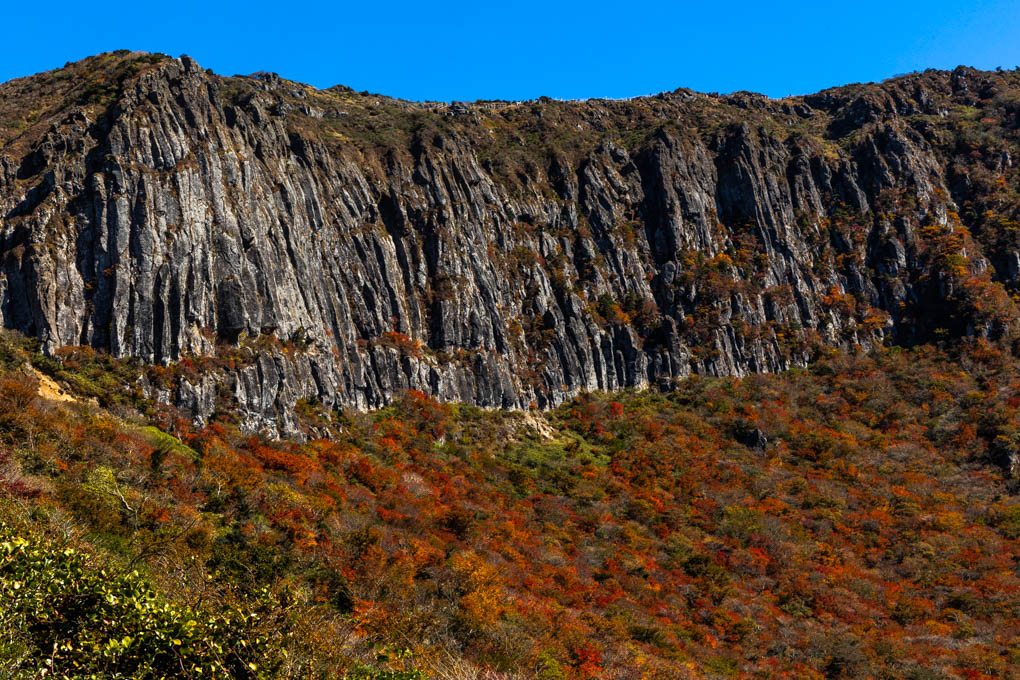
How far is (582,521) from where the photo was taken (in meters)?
46.2

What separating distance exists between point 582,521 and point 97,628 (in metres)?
38.6

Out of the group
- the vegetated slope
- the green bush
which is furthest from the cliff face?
the green bush

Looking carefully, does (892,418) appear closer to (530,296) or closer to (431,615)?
(530,296)

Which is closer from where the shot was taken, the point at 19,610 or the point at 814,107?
the point at 19,610

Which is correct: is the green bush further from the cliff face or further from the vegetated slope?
the cliff face

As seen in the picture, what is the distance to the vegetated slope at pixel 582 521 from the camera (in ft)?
65.4

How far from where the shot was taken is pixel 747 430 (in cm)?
6825

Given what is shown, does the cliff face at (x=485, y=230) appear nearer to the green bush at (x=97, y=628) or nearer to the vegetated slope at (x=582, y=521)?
the vegetated slope at (x=582, y=521)

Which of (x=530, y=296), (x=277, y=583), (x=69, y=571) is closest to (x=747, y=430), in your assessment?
(x=530, y=296)

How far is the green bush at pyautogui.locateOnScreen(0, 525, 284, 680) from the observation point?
33.1ft

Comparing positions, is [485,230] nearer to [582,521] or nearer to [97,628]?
[582,521]

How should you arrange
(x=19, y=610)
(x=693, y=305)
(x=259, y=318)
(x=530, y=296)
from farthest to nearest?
(x=693, y=305) < (x=530, y=296) < (x=259, y=318) < (x=19, y=610)

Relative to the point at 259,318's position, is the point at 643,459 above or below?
below

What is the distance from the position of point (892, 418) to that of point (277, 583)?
71.1 metres
